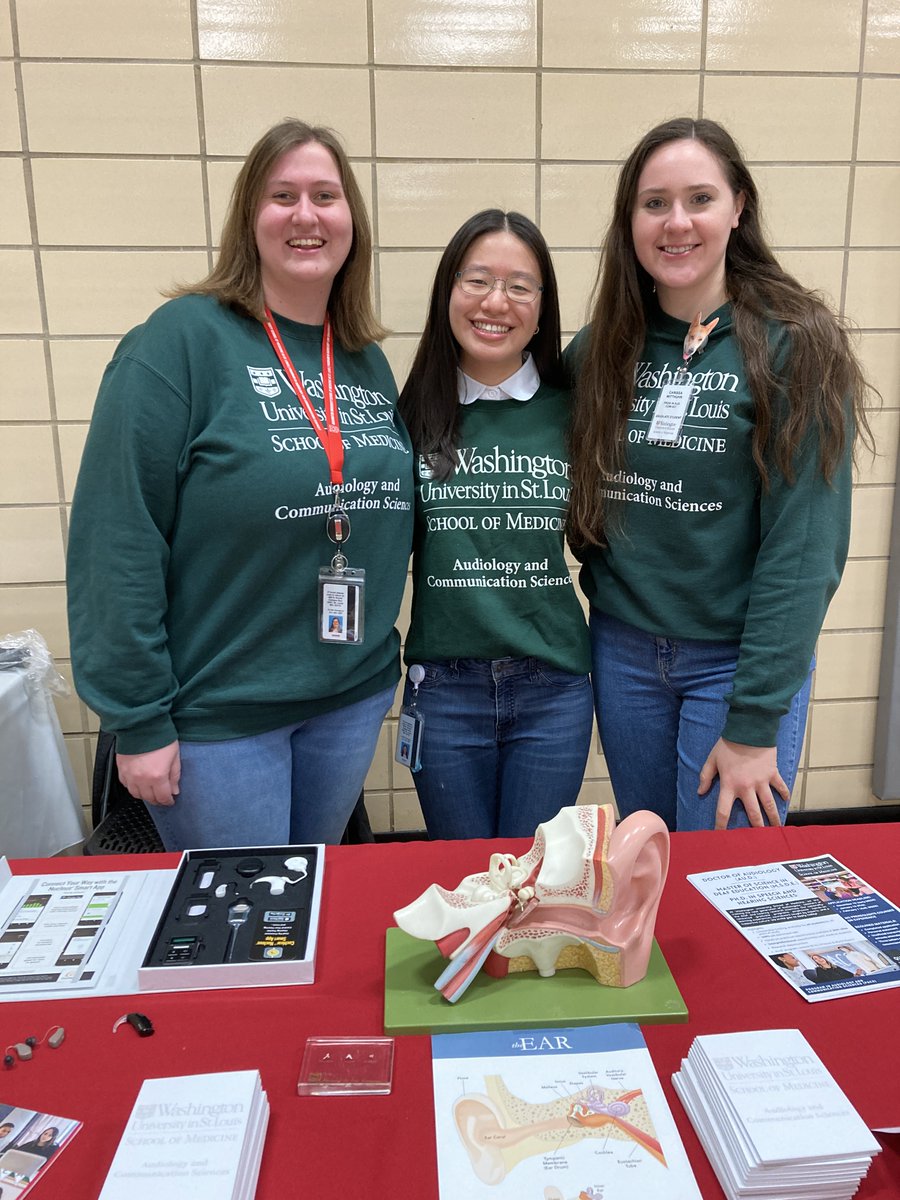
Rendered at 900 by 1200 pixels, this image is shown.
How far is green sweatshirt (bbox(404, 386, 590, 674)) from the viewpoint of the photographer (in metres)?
1.58

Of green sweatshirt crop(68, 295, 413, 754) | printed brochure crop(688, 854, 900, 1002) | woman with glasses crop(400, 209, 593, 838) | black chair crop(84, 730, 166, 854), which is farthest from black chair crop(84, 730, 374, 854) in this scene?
printed brochure crop(688, 854, 900, 1002)

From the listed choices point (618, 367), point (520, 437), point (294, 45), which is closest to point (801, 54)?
point (294, 45)

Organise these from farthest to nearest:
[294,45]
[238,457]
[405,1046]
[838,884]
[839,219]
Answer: [839,219] < [294,45] < [238,457] < [838,884] < [405,1046]

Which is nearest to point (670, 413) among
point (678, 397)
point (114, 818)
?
point (678, 397)

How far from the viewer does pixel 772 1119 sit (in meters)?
0.72

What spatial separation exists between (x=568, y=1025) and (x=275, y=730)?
29.8 inches

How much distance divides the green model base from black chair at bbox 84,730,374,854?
0.96m

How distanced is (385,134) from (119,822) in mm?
1983

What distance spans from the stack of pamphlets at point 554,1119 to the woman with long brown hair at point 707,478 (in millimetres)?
717

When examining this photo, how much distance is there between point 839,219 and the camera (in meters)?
2.56

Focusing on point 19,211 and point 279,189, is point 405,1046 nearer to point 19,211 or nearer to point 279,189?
point 279,189

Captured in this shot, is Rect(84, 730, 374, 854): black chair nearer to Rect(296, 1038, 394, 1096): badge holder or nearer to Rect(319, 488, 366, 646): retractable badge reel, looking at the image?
Rect(319, 488, 366, 646): retractable badge reel

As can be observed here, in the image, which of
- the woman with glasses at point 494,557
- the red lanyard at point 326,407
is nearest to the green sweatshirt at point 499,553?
the woman with glasses at point 494,557

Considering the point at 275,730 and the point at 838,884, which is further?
the point at 275,730
